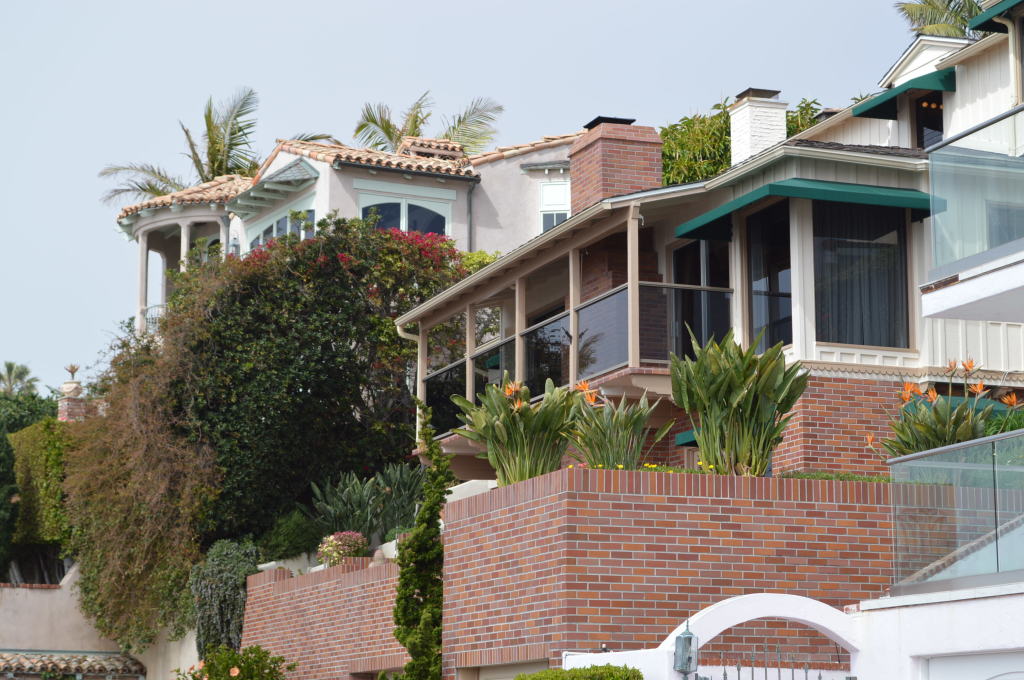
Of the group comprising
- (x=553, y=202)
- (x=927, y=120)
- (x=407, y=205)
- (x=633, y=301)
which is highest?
(x=553, y=202)

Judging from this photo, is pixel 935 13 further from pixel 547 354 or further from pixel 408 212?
pixel 547 354

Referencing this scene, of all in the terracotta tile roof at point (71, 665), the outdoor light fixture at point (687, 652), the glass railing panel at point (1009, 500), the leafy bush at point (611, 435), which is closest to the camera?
the glass railing panel at point (1009, 500)

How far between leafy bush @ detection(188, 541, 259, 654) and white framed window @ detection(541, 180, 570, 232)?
43.1ft

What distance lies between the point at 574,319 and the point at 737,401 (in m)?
6.13

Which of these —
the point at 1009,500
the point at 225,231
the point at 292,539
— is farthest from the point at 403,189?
the point at 1009,500

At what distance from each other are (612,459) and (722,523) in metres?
1.49

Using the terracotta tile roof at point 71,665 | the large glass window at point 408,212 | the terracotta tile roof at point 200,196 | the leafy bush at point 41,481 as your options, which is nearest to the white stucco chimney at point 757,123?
the large glass window at point 408,212

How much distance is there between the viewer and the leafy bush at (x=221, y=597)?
24.6 metres

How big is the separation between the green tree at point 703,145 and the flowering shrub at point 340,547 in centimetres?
1428

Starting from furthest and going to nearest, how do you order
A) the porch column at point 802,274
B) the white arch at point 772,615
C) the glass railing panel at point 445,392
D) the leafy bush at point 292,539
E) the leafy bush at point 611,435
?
the leafy bush at point 292,539
the glass railing panel at point 445,392
the porch column at point 802,274
the leafy bush at point 611,435
the white arch at point 772,615

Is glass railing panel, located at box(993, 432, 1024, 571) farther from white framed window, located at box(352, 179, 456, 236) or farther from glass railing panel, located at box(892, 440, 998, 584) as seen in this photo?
white framed window, located at box(352, 179, 456, 236)

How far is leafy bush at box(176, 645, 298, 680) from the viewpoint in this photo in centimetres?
2000

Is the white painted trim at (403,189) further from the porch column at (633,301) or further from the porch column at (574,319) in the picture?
the porch column at (633,301)

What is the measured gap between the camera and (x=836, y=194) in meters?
17.8
